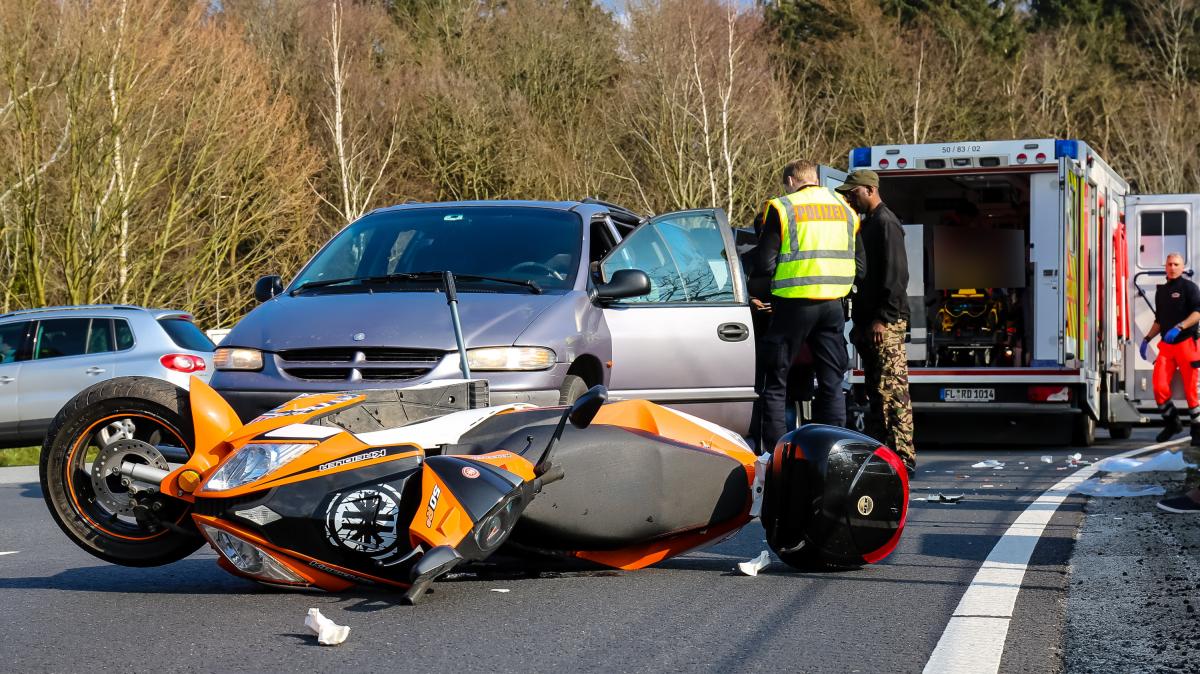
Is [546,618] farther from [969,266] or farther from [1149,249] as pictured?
[1149,249]

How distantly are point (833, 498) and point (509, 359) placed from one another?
7.14 ft

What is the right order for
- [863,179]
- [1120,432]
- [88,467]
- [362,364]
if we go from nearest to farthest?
1. [88,467]
2. [362,364]
3. [863,179]
4. [1120,432]

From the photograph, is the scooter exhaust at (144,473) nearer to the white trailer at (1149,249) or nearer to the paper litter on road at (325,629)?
the paper litter on road at (325,629)

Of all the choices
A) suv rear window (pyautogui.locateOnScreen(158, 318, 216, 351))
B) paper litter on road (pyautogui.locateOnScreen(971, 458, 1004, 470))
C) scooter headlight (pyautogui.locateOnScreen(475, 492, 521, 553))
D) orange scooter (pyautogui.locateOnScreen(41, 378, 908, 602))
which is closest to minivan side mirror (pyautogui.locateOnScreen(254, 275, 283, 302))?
orange scooter (pyautogui.locateOnScreen(41, 378, 908, 602))

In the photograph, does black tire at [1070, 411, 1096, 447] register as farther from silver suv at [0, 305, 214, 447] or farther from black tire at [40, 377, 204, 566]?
black tire at [40, 377, 204, 566]

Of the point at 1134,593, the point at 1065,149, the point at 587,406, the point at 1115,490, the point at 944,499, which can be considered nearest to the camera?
the point at 587,406

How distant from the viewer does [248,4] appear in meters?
42.5

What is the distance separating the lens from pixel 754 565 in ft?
20.2

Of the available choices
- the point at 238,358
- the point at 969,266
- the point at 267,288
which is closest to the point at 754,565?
the point at 238,358

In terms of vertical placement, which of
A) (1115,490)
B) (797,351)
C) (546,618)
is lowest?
(1115,490)

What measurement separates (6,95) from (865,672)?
73.3 feet

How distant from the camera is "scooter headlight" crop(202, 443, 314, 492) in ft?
17.0

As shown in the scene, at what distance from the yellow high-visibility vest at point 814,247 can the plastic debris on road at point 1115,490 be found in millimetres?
1978

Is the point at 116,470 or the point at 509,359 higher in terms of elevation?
the point at 509,359
